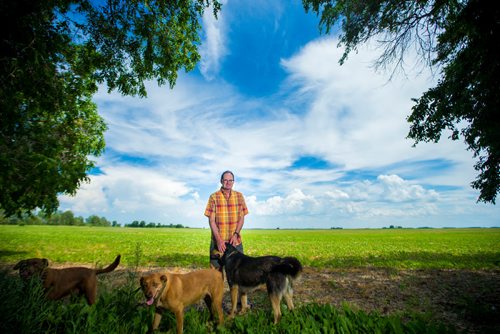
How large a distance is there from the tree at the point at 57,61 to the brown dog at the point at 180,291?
14.1 ft

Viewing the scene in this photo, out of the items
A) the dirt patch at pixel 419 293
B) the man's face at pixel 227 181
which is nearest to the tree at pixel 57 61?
the man's face at pixel 227 181

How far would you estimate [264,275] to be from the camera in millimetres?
5297

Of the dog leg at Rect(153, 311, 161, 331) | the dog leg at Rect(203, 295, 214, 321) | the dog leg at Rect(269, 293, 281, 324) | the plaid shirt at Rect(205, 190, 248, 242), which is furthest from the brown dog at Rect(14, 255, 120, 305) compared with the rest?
the dog leg at Rect(269, 293, 281, 324)

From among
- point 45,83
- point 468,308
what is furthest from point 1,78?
point 468,308

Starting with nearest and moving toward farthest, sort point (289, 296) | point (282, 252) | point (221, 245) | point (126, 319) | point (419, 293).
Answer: point (126, 319), point (289, 296), point (221, 245), point (419, 293), point (282, 252)

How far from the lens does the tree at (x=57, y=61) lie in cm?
541

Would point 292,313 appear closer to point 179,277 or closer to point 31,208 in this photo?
point 179,277

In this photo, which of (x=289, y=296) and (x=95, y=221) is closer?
(x=289, y=296)

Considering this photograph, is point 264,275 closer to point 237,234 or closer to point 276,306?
point 276,306

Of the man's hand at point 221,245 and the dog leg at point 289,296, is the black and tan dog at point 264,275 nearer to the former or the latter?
the dog leg at point 289,296

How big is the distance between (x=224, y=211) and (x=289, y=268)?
2.32 metres

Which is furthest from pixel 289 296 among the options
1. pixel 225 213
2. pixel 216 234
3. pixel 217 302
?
pixel 225 213

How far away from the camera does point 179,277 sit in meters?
4.43

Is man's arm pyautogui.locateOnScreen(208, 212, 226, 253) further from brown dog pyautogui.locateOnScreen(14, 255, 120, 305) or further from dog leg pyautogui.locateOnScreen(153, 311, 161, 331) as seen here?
brown dog pyautogui.locateOnScreen(14, 255, 120, 305)
